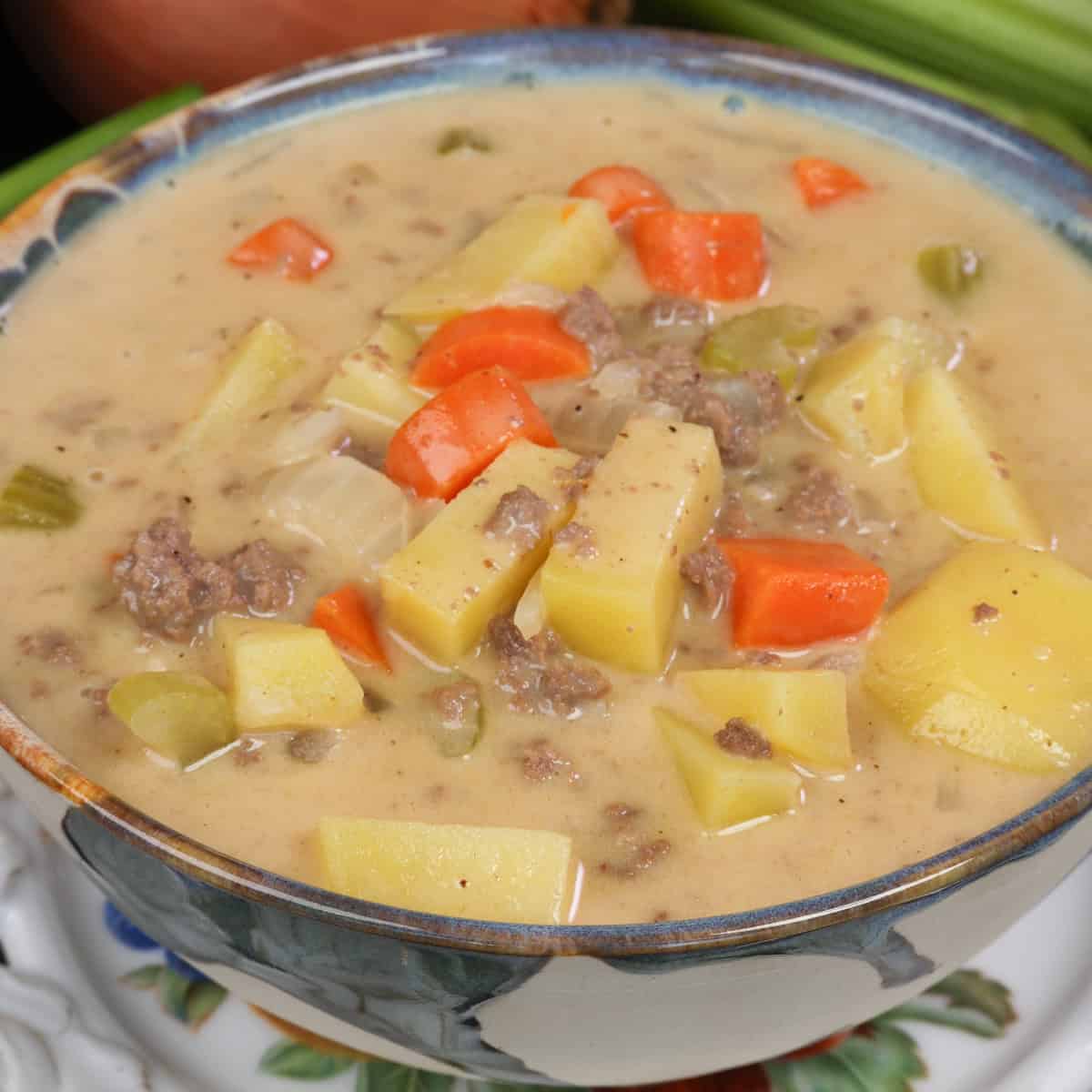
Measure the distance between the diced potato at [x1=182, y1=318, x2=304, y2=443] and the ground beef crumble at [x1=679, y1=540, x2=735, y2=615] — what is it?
0.75 meters

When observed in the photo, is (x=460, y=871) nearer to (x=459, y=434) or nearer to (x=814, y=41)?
(x=459, y=434)

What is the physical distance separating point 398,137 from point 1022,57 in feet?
4.92

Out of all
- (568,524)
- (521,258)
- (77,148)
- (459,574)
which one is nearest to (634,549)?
(568,524)

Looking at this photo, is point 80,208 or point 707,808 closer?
point 707,808

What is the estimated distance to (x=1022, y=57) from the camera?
3.47 meters

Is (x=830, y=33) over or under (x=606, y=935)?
over

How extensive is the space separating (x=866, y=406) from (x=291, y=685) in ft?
3.02

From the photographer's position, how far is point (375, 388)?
2.27 m

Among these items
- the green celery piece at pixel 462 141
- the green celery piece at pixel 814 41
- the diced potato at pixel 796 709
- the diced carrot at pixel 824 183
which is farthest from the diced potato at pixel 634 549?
the green celery piece at pixel 814 41

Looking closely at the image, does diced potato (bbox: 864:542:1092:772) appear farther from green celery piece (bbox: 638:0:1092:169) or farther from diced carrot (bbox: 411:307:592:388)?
green celery piece (bbox: 638:0:1092:169)

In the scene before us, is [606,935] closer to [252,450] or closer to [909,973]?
Answer: [909,973]

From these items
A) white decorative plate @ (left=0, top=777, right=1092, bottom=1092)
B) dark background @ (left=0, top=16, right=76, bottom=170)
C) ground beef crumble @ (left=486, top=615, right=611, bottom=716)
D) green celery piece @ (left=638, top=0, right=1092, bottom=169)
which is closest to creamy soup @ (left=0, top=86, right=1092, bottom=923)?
ground beef crumble @ (left=486, top=615, right=611, bottom=716)

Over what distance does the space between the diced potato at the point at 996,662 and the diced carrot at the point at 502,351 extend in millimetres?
638

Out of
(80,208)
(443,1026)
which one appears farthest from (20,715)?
(80,208)
